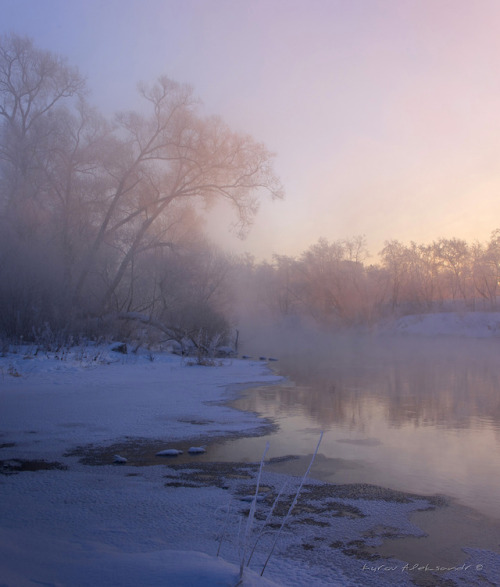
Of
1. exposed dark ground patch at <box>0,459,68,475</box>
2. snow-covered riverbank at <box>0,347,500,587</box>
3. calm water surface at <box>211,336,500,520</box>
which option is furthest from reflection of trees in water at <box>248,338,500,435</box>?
exposed dark ground patch at <box>0,459,68,475</box>

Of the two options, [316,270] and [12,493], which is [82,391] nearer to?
[12,493]

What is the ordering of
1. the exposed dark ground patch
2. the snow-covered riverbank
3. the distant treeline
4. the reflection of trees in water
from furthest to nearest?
the distant treeline, the reflection of trees in water, the exposed dark ground patch, the snow-covered riverbank

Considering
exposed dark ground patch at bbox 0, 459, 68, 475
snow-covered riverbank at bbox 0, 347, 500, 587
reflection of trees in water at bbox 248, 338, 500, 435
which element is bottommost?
exposed dark ground patch at bbox 0, 459, 68, 475

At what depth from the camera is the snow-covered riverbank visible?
226cm

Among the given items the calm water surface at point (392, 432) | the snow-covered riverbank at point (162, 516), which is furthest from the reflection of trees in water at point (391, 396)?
the snow-covered riverbank at point (162, 516)

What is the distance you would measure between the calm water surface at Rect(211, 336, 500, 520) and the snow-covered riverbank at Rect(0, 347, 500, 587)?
1.61ft

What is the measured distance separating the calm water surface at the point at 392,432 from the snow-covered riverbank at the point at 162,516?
0.49 meters

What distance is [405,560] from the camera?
9.83 feet

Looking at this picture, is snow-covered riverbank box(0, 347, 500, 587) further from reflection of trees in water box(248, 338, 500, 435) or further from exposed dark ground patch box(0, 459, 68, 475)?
reflection of trees in water box(248, 338, 500, 435)

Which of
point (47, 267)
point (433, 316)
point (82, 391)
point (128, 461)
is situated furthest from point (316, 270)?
point (128, 461)

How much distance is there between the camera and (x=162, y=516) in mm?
3564

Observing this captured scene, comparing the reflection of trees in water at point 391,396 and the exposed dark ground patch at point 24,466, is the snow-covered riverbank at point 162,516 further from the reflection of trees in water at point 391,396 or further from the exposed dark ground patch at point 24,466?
the reflection of trees in water at point 391,396

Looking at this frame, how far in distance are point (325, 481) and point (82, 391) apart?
6.54 metres

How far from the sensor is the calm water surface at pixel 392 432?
470 centimetres
